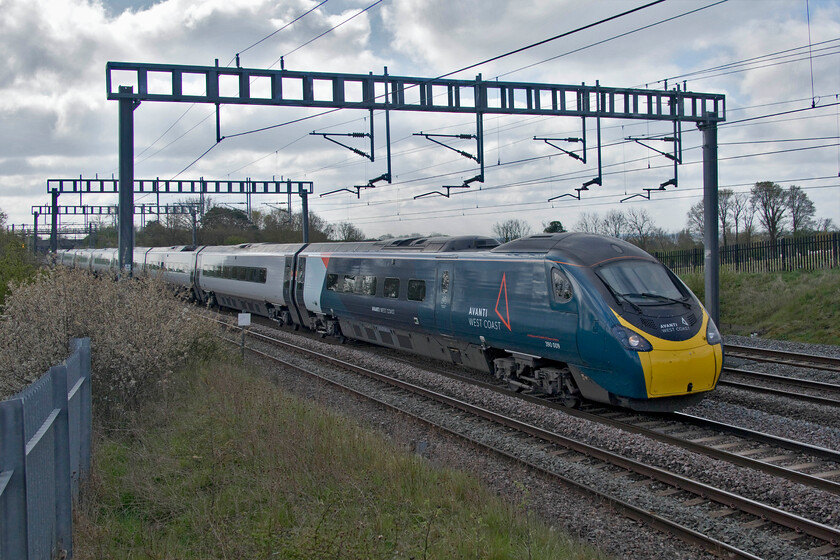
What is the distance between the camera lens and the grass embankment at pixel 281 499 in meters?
5.11

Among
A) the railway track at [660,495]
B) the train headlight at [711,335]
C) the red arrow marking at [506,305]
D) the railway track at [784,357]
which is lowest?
the railway track at [660,495]

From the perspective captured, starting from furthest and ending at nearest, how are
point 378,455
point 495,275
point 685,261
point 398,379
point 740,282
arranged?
point 685,261 → point 740,282 → point 398,379 → point 495,275 → point 378,455

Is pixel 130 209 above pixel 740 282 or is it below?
above

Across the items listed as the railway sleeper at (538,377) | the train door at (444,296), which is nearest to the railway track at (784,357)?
the railway sleeper at (538,377)

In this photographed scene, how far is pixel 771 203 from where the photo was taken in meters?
39.1

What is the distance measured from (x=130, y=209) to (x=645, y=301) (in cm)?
1333

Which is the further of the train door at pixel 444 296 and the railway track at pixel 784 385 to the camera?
the train door at pixel 444 296

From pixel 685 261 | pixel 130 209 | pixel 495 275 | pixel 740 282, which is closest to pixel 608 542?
pixel 495 275

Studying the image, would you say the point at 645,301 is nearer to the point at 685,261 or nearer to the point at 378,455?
the point at 378,455

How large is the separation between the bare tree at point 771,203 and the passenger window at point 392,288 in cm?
3074

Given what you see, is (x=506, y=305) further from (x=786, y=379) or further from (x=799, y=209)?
(x=799, y=209)

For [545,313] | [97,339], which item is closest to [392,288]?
[545,313]

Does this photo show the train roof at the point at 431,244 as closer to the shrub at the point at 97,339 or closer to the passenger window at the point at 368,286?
the passenger window at the point at 368,286

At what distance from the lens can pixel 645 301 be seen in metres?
9.86
